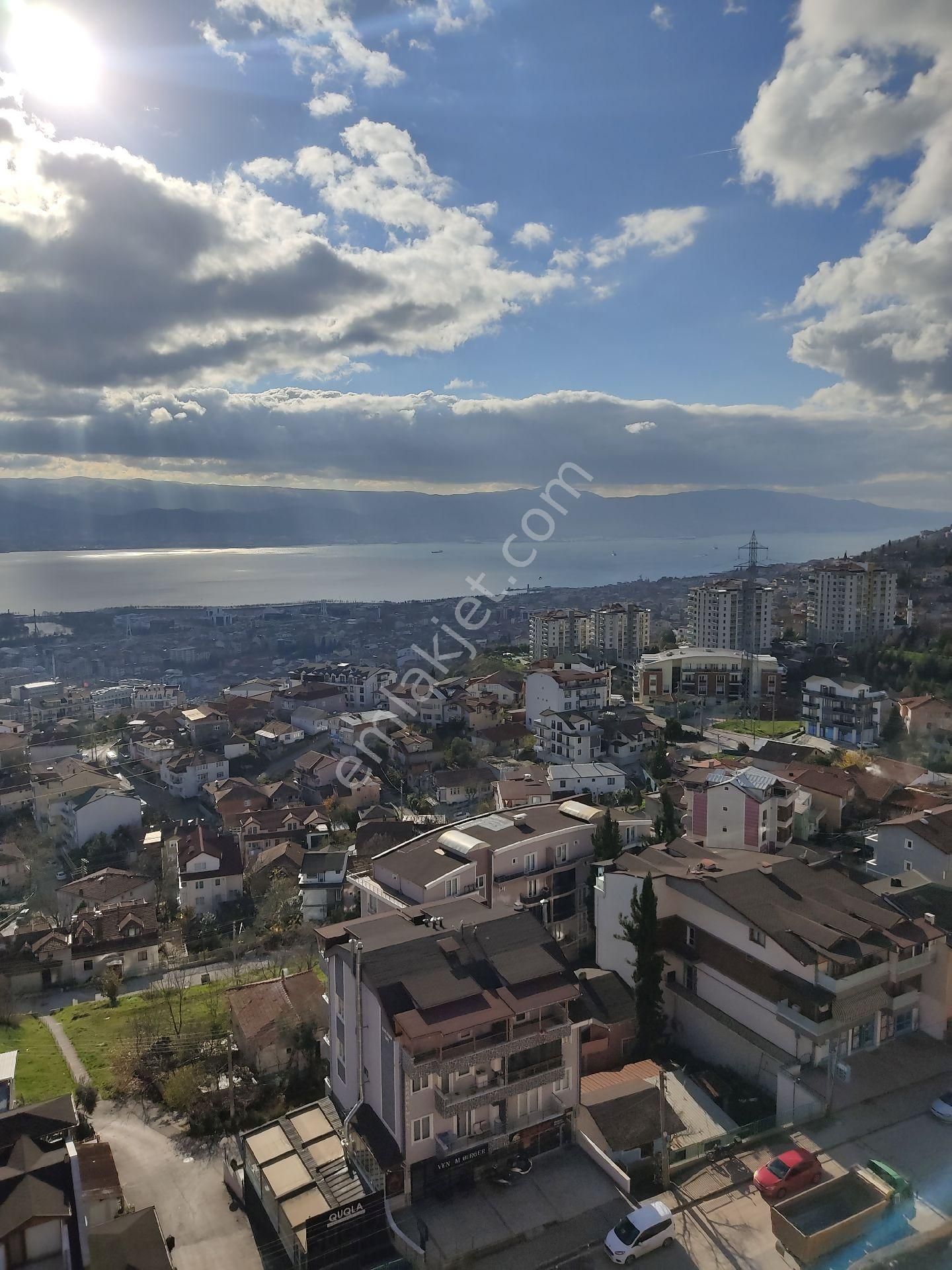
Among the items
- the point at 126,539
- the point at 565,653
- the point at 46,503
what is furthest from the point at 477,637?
the point at 46,503

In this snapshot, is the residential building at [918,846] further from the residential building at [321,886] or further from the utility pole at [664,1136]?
the residential building at [321,886]

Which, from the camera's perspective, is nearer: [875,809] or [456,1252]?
[456,1252]

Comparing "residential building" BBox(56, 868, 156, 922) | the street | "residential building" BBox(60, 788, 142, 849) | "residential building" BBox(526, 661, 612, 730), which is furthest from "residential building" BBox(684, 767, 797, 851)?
"residential building" BBox(60, 788, 142, 849)

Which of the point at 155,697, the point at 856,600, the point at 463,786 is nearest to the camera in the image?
the point at 463,786

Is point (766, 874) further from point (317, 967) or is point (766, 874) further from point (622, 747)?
point (622, 747)

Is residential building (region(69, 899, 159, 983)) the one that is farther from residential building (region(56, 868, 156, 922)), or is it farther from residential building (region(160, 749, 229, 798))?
residential building (region(160, 749, 229, 798))

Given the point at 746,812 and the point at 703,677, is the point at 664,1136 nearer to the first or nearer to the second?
the point at 746,812

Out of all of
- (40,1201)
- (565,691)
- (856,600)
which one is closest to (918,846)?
(40,1201)
